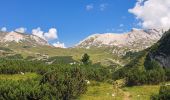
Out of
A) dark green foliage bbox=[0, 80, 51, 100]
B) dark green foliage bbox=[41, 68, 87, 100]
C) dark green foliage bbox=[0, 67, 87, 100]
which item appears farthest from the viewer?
dark green foliage bbox=[41, 68, 87, 100]

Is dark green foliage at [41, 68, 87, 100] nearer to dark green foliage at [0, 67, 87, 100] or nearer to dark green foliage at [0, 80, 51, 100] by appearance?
dark green foliage at [0, 67, 87, 100]

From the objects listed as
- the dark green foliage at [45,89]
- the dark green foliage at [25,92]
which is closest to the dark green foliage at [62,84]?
the dark green foliage at [45,89]

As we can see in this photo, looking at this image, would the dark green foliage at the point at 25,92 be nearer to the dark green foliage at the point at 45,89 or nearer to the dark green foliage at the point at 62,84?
the dark green foliage at the point at 45,89

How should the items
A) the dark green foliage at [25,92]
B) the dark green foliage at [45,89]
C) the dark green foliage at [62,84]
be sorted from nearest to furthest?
the dark green foliage at [25,92]
the dark green foliage at [45,89]
the dark green foliage at [62,84]

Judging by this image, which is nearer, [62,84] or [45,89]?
[45,89]

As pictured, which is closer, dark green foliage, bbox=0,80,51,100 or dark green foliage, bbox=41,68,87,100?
dark green foliage, bbox=0,80,51,100

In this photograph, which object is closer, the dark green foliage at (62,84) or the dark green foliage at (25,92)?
the dark green foliage at (25,92)

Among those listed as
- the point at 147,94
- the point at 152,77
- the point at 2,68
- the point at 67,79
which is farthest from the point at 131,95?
the point at 2,68

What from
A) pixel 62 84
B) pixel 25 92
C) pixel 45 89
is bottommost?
pixel 25 92

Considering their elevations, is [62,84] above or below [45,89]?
above

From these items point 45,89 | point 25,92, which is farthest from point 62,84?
point 25,92

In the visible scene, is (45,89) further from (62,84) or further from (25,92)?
(62,84)

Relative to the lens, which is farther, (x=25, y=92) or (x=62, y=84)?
(x=62, y=84)

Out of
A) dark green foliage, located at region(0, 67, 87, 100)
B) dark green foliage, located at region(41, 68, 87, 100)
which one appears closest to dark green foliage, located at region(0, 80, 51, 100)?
dark green foliage, located at region(0, 67, 87, 100)
